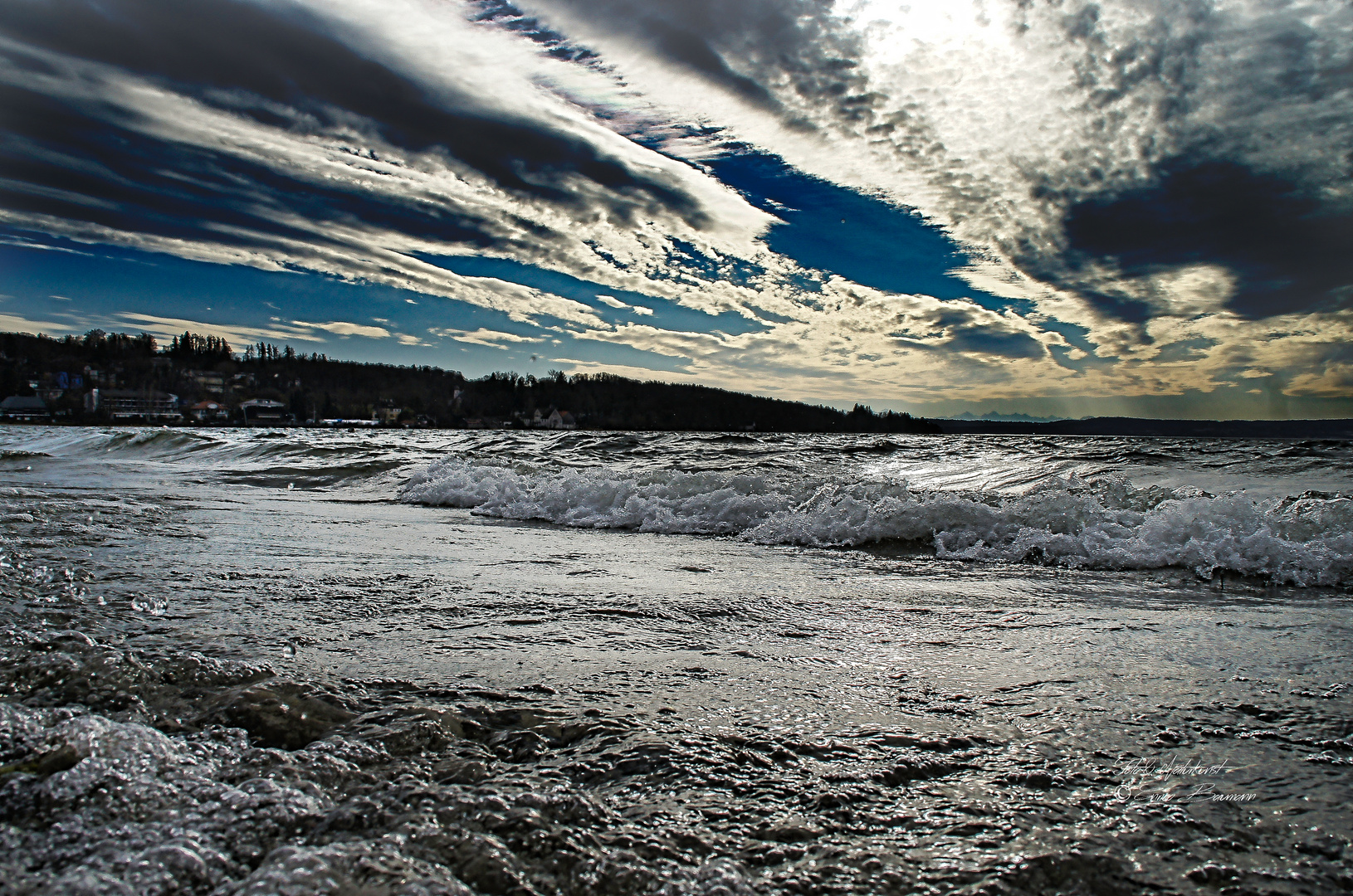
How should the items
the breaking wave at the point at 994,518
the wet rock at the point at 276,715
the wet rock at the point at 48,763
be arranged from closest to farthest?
the wet rock at the point at 48,763 → the wet rock at the point at 276,715 → the breaking wave at the point at 994,518

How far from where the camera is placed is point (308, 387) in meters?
87.8

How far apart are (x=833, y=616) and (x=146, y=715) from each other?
2.80 m

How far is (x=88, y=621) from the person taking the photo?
8.83 feet

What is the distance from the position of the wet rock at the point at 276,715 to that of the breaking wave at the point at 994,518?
5.01 meters

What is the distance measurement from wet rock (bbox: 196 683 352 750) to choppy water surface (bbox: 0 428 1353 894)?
11 millimetres

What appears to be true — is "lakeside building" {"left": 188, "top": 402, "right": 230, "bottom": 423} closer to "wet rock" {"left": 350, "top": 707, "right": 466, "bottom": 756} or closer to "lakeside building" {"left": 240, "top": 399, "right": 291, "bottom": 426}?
"lakeside building" {"left": 240, "top": 399, "right": 291, "bottom": 426}

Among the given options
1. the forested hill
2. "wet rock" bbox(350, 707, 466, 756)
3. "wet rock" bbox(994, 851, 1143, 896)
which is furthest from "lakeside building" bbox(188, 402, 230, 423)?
"wet rock" bbox(994, 851, 1143, 896)

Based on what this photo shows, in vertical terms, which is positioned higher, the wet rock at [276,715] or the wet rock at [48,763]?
the wet rock at [48,763]

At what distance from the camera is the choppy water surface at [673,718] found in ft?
4.10

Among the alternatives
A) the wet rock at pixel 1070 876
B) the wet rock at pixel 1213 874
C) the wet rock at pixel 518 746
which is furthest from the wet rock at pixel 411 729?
the wet rock at pixel 1213 874

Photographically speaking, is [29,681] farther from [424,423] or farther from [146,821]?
[424,423]

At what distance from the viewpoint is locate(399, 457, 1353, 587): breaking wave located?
4820mm

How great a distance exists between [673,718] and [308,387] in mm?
100657

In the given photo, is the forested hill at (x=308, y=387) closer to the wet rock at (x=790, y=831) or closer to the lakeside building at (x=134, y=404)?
the lakeside building at (x=134, y=404)
